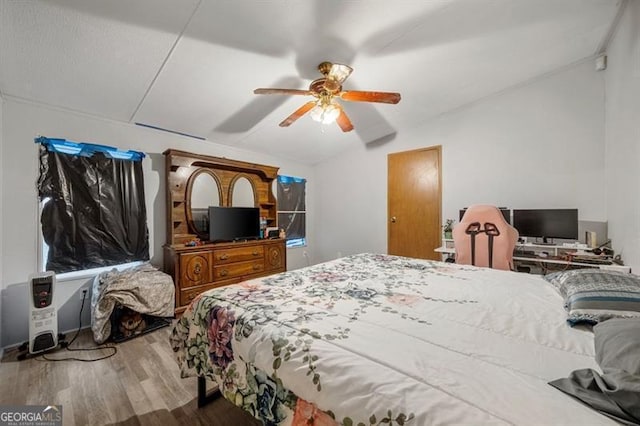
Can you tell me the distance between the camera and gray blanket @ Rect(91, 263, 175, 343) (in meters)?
2.28

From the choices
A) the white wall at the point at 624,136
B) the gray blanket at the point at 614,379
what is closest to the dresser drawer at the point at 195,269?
the gray blanket at the point at 614,379

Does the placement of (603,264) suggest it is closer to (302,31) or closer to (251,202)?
(302,31)

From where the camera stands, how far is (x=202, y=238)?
338 cm

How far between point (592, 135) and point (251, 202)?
167 inches

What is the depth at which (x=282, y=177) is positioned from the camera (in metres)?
4.69

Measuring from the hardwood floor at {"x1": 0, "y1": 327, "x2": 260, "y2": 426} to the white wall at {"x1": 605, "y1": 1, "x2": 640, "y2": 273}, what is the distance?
3.19m

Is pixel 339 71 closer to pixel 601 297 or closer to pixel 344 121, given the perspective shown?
pixel 344 121

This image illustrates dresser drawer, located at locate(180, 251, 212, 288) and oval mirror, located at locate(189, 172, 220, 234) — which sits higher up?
oval mirror, located at locate(189, 172, 220, 234)

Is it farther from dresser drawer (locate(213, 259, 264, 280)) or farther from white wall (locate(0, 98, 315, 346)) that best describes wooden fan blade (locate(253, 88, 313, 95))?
dresser drawer (locate(213, 259, 264, 280))

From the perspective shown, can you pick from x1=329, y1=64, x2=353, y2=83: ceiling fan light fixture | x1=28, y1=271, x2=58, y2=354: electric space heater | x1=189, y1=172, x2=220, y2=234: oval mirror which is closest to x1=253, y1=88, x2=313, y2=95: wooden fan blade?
x1=329, y1=64, x2=353, y2=83: ceiling fan light fixture

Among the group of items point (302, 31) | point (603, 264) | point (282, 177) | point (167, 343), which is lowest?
point (167, 343)

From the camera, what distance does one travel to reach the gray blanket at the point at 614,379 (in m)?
0.57

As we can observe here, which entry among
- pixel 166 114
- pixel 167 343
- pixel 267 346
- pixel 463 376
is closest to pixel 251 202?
pixel 166 114

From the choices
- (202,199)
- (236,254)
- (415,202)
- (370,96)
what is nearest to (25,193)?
(202,199)
